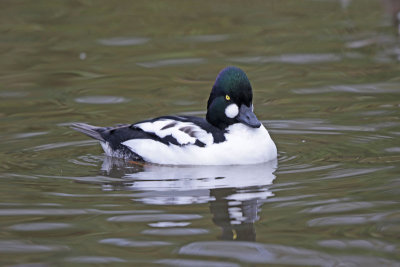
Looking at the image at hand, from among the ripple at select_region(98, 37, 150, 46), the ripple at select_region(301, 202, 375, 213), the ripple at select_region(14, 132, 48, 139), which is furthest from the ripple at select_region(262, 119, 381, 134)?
the ripple at select_region(98, 37, 150, 46)

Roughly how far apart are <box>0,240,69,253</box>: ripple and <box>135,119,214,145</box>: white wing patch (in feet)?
9.86

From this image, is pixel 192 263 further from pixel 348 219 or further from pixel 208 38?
pixel 208 38

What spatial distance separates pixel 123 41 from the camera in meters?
16.3

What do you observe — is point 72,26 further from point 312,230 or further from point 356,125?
point 312,230

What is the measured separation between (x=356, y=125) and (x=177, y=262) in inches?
202

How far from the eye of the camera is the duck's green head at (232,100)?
9672 millimetres

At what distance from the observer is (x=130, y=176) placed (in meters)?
9.58

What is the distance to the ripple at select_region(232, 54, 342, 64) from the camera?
47.8 feet

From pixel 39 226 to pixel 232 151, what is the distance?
8.95 feet

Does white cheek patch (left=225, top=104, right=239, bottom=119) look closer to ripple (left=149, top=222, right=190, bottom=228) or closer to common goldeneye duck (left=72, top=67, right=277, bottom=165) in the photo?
common goldeneye duck (left=72, top=67, right=277, bottom=165)

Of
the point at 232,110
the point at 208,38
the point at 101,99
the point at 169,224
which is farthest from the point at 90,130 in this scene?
A: the point at 208,38

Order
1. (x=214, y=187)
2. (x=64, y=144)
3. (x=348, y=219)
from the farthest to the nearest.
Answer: (x=64, y=144) < (x=214, y=187) < (x=348, y=219)

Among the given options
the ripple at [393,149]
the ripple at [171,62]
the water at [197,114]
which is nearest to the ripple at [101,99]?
the water at [197,114]

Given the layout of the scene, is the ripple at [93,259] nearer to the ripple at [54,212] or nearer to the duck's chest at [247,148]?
the ripple at [54,212]
